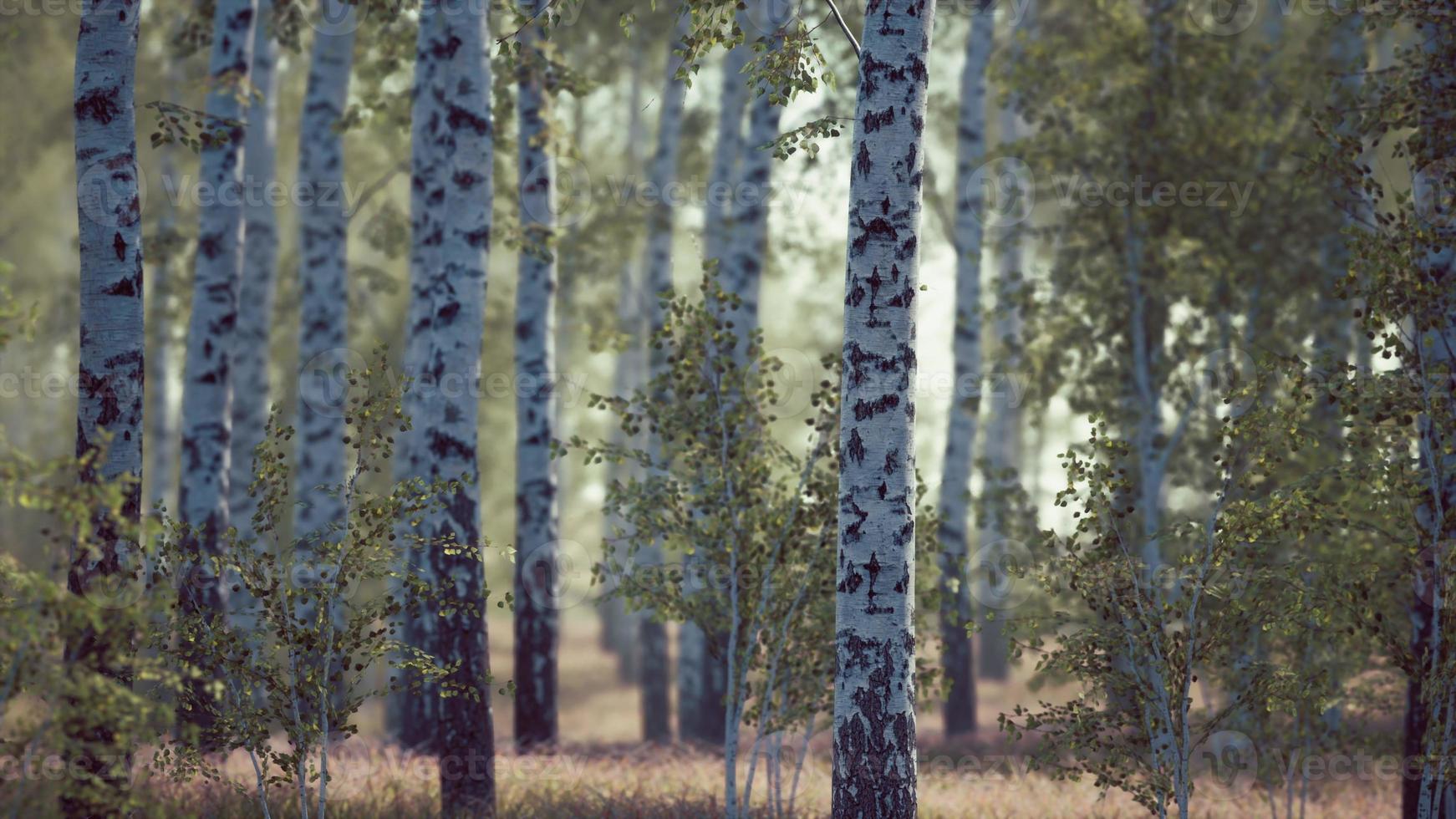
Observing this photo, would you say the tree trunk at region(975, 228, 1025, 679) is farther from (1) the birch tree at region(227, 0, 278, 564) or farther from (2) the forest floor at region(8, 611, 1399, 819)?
(1) the birch tree at region(227, 0, 278, 564)

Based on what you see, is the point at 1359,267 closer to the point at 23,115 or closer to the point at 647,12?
the point at 647,12

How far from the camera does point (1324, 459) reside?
37.3 feet

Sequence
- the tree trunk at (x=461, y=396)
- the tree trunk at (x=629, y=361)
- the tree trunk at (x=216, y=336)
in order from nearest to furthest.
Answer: the tree trunk at (x=461, y=396) < the tree trunk at (x=216, y=336) < the tree trunk at (x=629, y=361)

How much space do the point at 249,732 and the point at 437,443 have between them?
2591mm

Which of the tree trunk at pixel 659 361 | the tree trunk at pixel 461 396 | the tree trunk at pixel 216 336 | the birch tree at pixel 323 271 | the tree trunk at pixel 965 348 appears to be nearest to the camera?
the tree trunk at pixel 461 396

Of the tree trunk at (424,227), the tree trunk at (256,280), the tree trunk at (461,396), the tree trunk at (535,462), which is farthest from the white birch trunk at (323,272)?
the tree trunk at (461,396)

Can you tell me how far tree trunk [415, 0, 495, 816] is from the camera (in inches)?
307

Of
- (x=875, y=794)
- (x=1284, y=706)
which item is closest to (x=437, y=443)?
(x=875, y=794)

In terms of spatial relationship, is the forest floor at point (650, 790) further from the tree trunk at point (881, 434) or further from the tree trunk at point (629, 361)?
the tree trunk at point (629, 361)

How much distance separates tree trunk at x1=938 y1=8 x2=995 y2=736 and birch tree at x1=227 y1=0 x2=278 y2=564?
342 inches

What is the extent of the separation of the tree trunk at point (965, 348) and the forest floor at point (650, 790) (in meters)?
1.06

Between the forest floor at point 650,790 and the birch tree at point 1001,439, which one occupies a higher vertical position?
the birch tree at point 1001,439

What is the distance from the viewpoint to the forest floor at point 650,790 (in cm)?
800

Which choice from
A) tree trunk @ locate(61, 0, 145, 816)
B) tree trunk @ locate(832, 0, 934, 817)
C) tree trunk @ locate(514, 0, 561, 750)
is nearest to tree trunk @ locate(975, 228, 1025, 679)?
tree trunk @ locate(832, 0, 934, 817)
